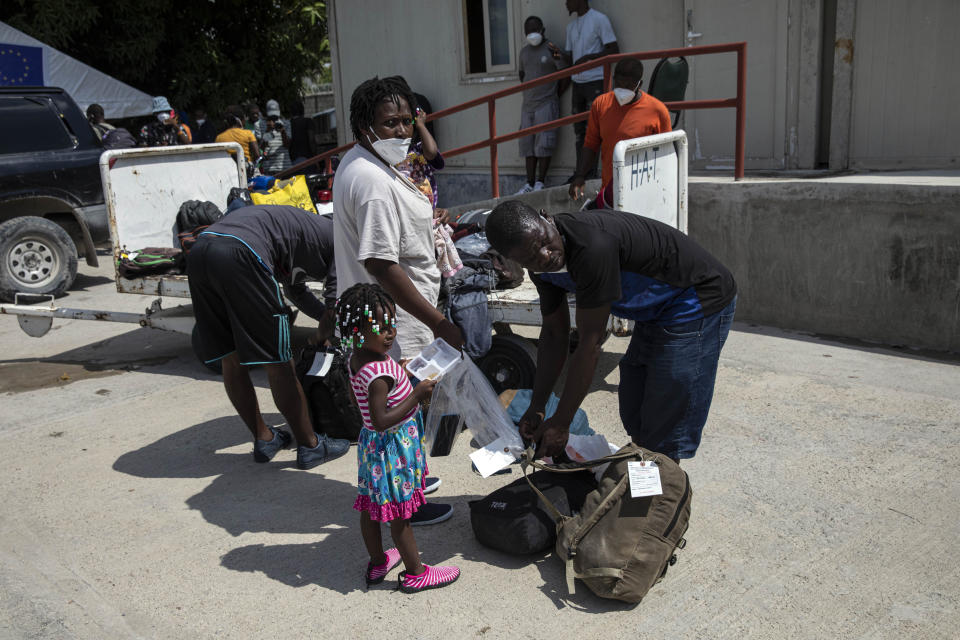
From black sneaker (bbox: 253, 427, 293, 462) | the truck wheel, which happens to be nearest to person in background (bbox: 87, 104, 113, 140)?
the truck wheel

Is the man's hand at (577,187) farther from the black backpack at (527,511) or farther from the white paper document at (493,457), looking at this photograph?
the white paper document at (493,457)

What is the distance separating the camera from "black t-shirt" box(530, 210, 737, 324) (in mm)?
2973

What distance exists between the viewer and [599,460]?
3.33 metres

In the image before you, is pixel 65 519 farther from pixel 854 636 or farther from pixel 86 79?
pixel 86 79

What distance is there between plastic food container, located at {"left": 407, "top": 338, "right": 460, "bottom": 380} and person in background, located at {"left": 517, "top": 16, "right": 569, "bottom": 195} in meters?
6.44

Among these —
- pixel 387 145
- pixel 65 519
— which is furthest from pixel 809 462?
pixel 65 519

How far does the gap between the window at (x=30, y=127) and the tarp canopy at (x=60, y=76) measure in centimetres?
506

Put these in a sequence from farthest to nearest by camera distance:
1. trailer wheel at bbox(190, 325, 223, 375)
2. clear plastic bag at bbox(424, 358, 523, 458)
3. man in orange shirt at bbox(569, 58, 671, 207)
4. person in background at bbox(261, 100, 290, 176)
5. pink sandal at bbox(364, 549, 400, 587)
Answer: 1. person in background at bbox(261, 100, 290, 176)
2. trailer wheel at bbox(190, 325, 223, 375)
3. man in orange shirt at bbox(569, 58, 671, 207)
4. clear plastic bag at bbox(424, 358, 523, 458)
5. pink sandal at bbox(364, 549, 400, 587)

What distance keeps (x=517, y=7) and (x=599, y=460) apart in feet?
26.5

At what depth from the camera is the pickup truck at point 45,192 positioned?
8.76 m

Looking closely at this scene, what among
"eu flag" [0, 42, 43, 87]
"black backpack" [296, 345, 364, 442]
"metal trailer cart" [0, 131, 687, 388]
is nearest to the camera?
"black backpack" [296, 345, 364, 442]

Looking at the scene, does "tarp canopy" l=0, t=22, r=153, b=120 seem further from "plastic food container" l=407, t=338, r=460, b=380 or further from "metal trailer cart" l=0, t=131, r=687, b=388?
"plastic food container" l=407, t=338, r=460, b=380

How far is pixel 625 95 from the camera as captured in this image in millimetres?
6145

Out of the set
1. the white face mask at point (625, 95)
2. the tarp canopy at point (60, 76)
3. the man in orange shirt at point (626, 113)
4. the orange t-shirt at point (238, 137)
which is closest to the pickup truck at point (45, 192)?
the orange t-shirt at point (238, 137)
